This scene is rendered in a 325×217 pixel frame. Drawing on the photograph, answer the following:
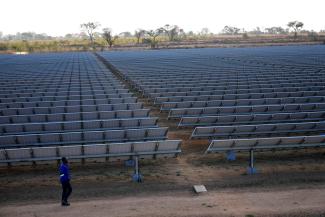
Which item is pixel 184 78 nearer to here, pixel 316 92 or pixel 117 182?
pixel 316 92

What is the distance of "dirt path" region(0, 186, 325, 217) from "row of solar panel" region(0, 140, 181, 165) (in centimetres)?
165

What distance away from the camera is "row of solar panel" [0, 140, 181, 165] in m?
9.09

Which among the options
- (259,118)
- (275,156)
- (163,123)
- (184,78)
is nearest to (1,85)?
(184,78)

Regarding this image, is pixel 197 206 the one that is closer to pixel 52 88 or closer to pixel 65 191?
pixel 65 191

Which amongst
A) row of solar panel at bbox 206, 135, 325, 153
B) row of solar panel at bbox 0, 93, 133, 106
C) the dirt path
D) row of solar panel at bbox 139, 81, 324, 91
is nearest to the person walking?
the dirt path

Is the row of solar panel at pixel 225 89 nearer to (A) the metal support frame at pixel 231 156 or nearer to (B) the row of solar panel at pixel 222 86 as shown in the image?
(B) the row of solar panel at pixel 222 86

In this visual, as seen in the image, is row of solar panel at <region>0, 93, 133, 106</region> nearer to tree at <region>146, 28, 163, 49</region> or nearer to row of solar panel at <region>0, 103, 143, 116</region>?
row of solar panel at <region>0, 103, 143, 116</region>

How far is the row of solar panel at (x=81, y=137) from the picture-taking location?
10641 mm

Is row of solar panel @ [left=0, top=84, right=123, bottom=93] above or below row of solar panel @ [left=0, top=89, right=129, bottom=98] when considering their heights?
above

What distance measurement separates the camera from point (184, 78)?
25.4 metres

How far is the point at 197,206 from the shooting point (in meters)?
7.36

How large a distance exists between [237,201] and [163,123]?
7.98 m

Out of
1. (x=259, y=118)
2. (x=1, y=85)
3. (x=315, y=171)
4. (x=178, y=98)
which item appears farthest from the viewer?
(x=1, y=85)

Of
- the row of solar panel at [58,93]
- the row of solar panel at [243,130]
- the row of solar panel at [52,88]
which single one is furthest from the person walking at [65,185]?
the row of solar panel at [52,88]
